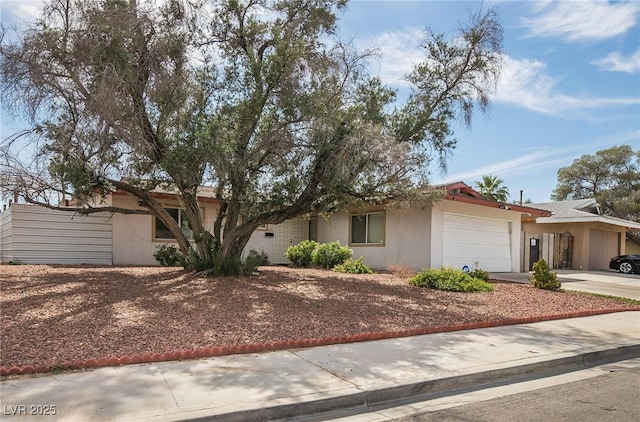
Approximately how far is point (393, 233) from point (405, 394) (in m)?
12.6

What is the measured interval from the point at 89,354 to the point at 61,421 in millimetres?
1827

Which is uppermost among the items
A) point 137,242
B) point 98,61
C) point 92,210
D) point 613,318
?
point 98,61

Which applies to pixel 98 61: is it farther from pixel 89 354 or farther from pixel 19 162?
pixel 89 354

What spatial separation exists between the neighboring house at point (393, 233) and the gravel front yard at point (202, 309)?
3.81 metres

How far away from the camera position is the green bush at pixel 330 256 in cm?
1666

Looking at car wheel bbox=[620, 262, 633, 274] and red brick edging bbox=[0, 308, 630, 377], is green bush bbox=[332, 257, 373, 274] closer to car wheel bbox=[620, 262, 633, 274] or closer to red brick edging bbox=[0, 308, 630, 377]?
red brick edging bbox=[0, 308, 630, 377]

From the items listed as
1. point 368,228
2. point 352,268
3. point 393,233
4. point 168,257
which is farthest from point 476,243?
point 168,257

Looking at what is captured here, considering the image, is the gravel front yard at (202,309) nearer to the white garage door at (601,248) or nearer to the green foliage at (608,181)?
the white garage door at (601,248)

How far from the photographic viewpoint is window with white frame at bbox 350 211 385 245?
1809cm

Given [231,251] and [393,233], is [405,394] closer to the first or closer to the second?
[231,251]

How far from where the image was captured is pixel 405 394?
16.5 ft

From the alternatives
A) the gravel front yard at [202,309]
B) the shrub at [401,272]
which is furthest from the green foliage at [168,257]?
the shrub at [401,272]

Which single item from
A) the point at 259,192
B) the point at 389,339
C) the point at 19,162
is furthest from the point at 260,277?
the point at 19,162

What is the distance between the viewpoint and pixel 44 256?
A: 14.9m
